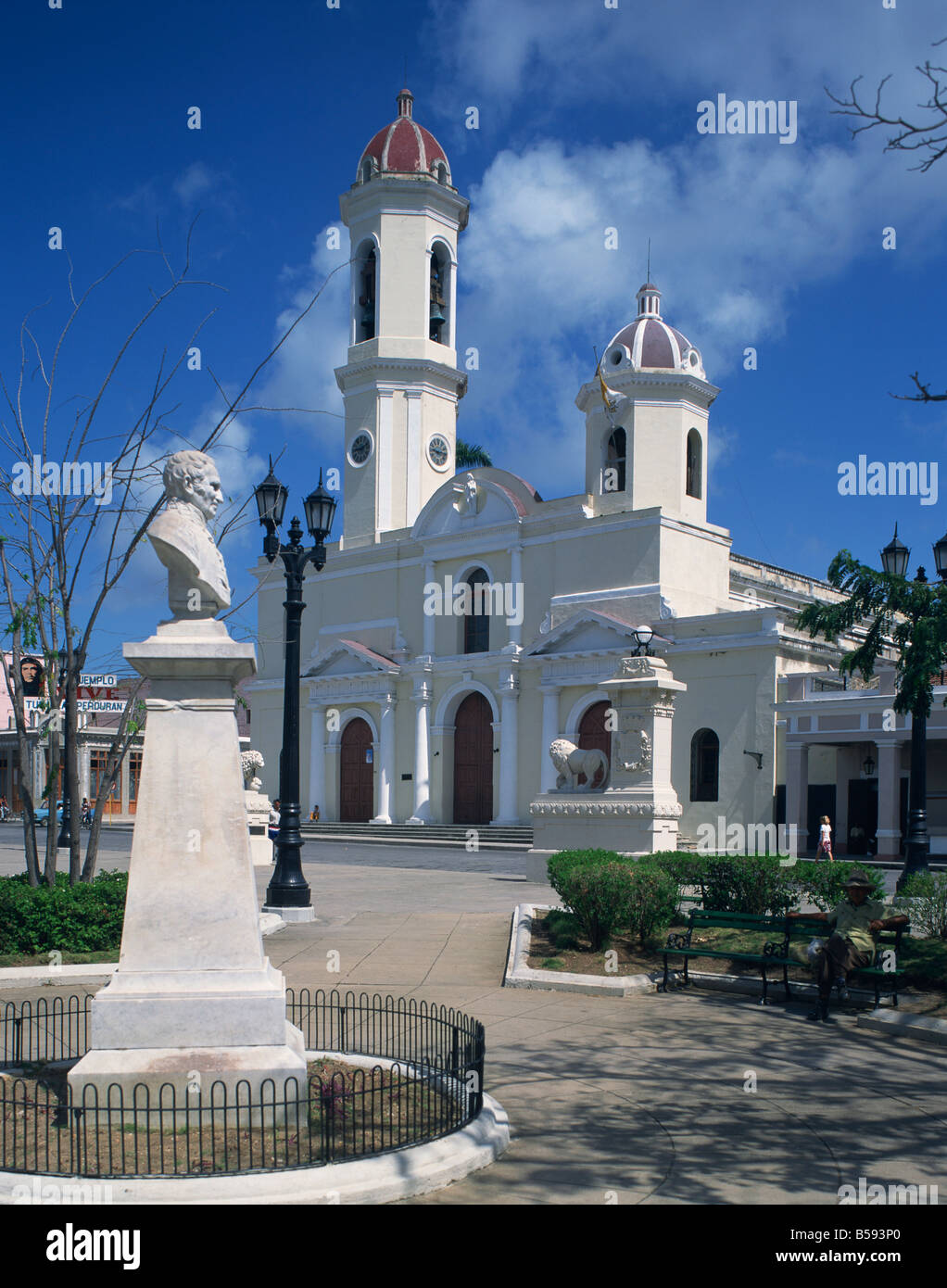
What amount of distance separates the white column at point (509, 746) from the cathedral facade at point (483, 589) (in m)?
0.06

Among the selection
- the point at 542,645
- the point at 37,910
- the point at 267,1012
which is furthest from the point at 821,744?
the point at 267,1012

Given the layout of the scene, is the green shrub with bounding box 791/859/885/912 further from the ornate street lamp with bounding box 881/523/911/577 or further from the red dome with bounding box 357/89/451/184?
the red dome with bounding box 357/89/451/184

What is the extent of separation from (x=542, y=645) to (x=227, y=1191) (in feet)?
93.1

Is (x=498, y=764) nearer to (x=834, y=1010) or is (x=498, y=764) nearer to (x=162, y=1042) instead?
(x=834, y=1010)

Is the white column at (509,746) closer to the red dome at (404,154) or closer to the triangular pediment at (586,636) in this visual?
the triangular pediment at (586,636)

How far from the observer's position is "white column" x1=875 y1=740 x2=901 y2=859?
1017 inches

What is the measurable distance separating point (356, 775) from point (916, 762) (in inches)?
988

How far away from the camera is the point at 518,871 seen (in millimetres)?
22500

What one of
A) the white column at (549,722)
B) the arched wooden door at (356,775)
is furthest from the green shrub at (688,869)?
the arched wooden door at (356,775)

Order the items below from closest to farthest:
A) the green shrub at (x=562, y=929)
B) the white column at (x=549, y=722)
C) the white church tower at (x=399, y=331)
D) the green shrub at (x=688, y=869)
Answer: the green shrub at (x=562, y=929) < the green shrub at (x=688, y=869) < the white column at (x=549, y=722) < the white church tower at (x=399, y=331)

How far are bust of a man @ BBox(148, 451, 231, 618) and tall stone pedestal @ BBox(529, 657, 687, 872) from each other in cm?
1219

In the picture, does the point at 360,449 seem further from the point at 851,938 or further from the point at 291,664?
the point at 851,938

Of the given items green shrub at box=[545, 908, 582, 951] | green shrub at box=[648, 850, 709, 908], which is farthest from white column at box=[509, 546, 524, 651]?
green shrub at box=[545, 908, 582, 951]

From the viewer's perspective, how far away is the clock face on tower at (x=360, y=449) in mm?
38344
